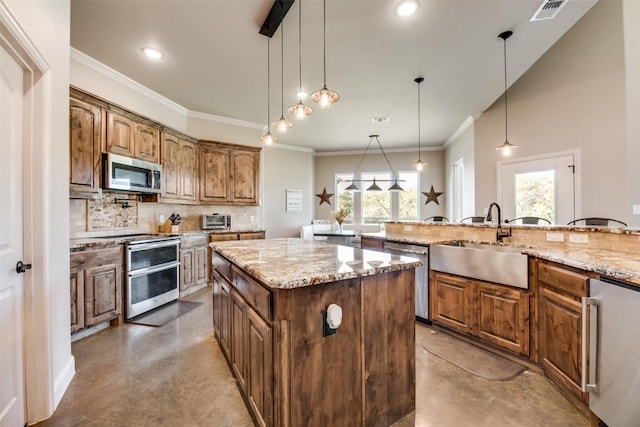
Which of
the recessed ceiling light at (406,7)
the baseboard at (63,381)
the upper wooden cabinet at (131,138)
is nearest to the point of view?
the baseboard at (63,381)

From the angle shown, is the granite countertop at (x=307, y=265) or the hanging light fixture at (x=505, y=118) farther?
the hanging light fixture at (x=505, y=118)

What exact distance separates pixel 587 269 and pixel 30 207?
3.19 meters

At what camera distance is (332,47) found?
2.82m

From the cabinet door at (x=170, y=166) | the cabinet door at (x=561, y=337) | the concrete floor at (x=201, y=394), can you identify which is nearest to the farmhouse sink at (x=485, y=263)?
the cabinet door at (x=561, y=337)

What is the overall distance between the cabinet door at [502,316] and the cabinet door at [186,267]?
352 cm

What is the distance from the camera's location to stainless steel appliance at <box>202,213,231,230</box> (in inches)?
179

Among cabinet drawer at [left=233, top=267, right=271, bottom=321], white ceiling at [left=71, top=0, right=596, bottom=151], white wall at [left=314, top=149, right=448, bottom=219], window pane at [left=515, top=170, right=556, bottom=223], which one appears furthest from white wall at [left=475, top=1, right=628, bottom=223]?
cabinet drawer at [left=233, top=267, right=271, bottom=321]

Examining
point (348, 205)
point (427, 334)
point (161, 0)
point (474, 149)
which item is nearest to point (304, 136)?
point (348, 205)

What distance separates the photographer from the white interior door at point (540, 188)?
12.1 feet

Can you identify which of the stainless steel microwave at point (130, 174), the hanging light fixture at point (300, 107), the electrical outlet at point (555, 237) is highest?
the hanging light fixture at point (300, 107)

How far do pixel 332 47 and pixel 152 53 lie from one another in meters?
1.97

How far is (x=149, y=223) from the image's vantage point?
390cm

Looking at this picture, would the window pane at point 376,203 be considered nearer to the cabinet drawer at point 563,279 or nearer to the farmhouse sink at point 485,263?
the farmhouse sink at point 485,263

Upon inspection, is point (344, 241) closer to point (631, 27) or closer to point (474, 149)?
point (474, 149)
